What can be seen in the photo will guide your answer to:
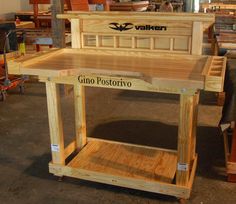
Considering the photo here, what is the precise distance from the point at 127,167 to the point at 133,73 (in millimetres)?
862

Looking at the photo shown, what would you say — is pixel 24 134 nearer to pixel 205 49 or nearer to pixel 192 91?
pixel 192 91

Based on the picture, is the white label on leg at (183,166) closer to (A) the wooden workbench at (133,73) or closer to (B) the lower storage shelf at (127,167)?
(A) the wooden workbench at (133,73)

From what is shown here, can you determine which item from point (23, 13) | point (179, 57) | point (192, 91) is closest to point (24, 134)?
point (179, 57)

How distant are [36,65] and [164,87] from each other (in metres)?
0.88

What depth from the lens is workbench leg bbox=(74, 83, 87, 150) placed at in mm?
2785

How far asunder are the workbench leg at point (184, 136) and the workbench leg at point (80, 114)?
3.15ft

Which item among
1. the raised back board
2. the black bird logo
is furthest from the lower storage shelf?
the black bird logo

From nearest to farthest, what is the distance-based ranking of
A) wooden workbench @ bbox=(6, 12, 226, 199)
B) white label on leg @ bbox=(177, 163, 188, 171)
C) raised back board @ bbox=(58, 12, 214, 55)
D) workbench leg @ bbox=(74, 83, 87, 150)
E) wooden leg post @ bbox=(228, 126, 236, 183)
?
1. wooden workbench @ bbox=(6, 12, 226, 199)
2. white label on leg @ bbox=(177, 163, 188, 171)
3. raised back board @ bbox=(58, 12, 214, 55)
4. wooden leg post @ bbox=(228, 126, 236, 183)
5. workbench leg @ bbox=(74, 83, 87, 150)

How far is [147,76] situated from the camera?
6.42ft

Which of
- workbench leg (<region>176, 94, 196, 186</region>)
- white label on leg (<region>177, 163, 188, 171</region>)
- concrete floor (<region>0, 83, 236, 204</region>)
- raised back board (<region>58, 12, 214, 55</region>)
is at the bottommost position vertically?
concrete floor (<region>0, 83, 236, 204</region>)

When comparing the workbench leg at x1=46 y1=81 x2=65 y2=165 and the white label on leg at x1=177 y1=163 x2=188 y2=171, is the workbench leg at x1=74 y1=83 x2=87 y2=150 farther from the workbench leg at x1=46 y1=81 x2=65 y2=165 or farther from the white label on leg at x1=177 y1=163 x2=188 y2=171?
the white label on leg at x1=177 y1=163 x2=188 y2=171

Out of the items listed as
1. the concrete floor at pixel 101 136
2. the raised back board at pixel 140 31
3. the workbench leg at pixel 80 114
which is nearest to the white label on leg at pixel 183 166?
the concrete floor at pixel 101 136

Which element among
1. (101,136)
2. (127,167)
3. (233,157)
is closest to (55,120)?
(127,167)

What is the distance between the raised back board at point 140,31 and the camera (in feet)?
7.72
